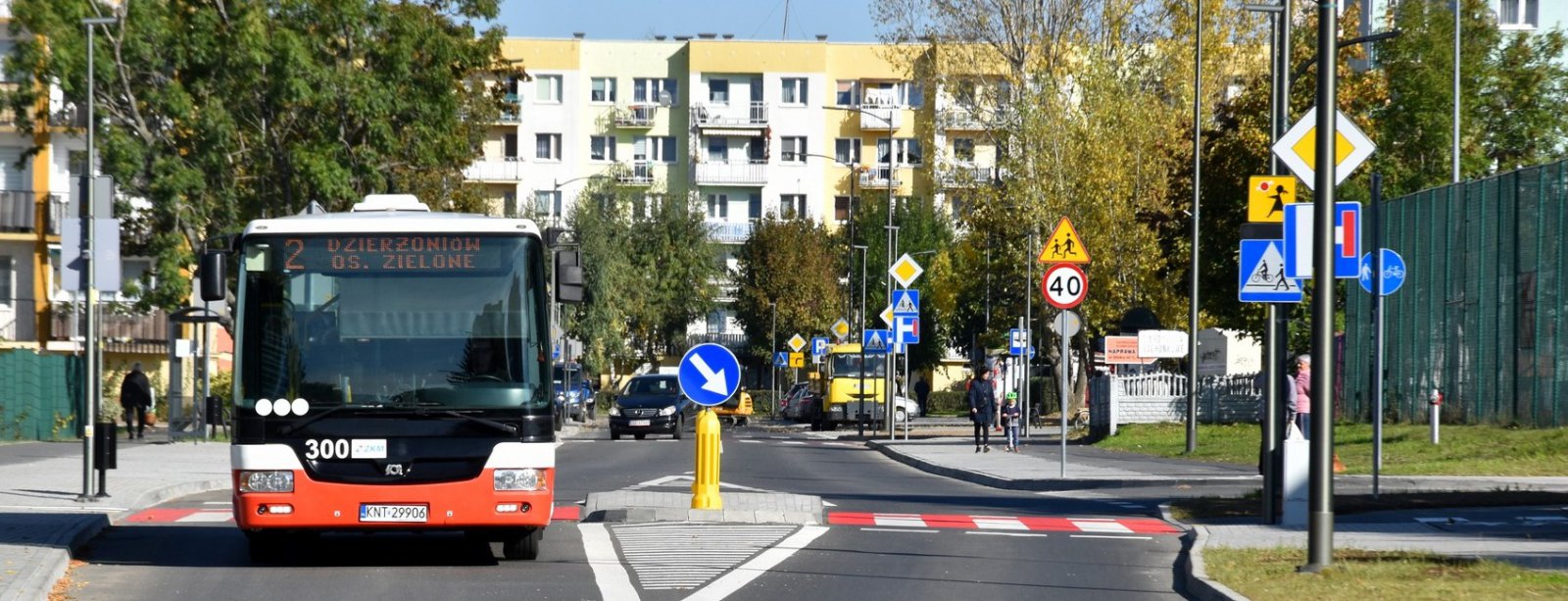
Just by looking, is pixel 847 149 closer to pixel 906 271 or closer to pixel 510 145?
pixel 510 145

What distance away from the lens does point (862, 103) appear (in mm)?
92375

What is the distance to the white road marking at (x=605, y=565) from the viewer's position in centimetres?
1237

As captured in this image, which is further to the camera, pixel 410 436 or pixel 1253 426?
pixel 1253 426

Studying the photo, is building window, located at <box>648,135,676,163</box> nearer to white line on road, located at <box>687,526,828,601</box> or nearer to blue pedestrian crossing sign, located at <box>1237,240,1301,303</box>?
white line on road, located at <box>687,526,828,601</box>

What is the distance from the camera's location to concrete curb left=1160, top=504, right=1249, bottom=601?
12.0m

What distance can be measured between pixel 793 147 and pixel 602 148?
9037 millimetres

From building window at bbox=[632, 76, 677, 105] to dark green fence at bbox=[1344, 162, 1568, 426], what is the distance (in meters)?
54.7

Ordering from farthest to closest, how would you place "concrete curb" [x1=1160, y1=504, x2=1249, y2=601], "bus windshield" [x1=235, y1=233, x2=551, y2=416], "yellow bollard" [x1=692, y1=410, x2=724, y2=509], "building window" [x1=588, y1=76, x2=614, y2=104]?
"building window" [x1=588, y1=76, x2=614, y2=104], "yellow bollard" [x1=692, y1=410, x2=724, y2=509], "bus windshield" [x1=235, y1=233, x2=551, y2=416], "concrete curb" [x1=1160, y1=504, x2=1249, y2=601]

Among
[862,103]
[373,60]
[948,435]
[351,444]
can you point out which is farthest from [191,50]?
[862,103]

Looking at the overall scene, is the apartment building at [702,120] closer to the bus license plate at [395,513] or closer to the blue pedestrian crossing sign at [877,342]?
the blue pedestrian crossing sign at [877,342]

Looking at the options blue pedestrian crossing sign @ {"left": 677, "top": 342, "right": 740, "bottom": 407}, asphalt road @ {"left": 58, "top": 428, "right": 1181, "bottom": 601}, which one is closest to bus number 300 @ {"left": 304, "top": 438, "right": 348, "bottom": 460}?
asphalt road @ {"left": 58, "top": 428, "right": 1181, "bottom": 601}

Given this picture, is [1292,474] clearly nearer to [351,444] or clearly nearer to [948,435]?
[351,444]

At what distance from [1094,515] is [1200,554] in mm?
5730

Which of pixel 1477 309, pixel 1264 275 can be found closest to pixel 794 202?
pixel 1477 309
